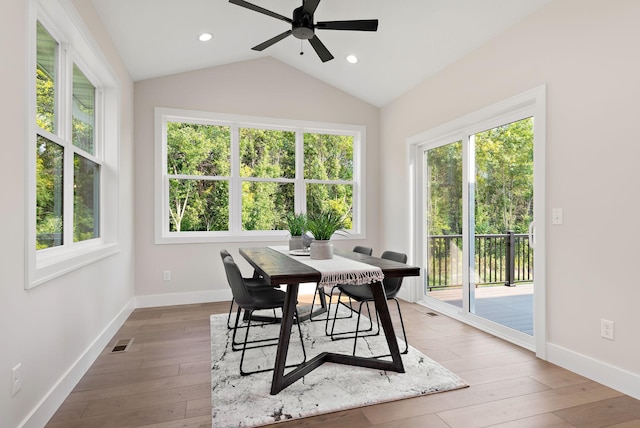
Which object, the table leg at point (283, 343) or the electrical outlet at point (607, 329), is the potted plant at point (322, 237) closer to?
the table leg at point (283, 343)

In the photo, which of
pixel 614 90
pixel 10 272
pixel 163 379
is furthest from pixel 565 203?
pixel 10 272

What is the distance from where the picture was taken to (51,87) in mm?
2369

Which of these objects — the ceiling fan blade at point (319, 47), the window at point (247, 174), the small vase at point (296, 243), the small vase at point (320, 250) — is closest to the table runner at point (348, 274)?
the small vase at point (320, 250)

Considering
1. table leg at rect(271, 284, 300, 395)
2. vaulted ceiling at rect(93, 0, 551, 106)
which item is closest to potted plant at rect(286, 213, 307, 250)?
table leg at rect(271, 284, 300, 395)

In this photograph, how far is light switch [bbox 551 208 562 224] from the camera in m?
2.68

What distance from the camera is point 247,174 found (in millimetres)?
4766

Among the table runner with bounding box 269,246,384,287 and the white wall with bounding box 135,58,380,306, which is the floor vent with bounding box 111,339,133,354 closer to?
the white wall with bounding box 135,58,380,306

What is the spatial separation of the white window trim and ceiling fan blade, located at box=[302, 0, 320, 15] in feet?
4.89

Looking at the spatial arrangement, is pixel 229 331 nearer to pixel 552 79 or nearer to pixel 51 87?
pixel 51 87

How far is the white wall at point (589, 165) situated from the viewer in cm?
223

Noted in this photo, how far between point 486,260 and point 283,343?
7.85ft

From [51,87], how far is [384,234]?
402cm

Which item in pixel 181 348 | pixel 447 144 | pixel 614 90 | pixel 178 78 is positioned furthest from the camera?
pixel 178 78

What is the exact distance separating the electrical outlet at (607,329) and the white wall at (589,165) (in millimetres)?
29
